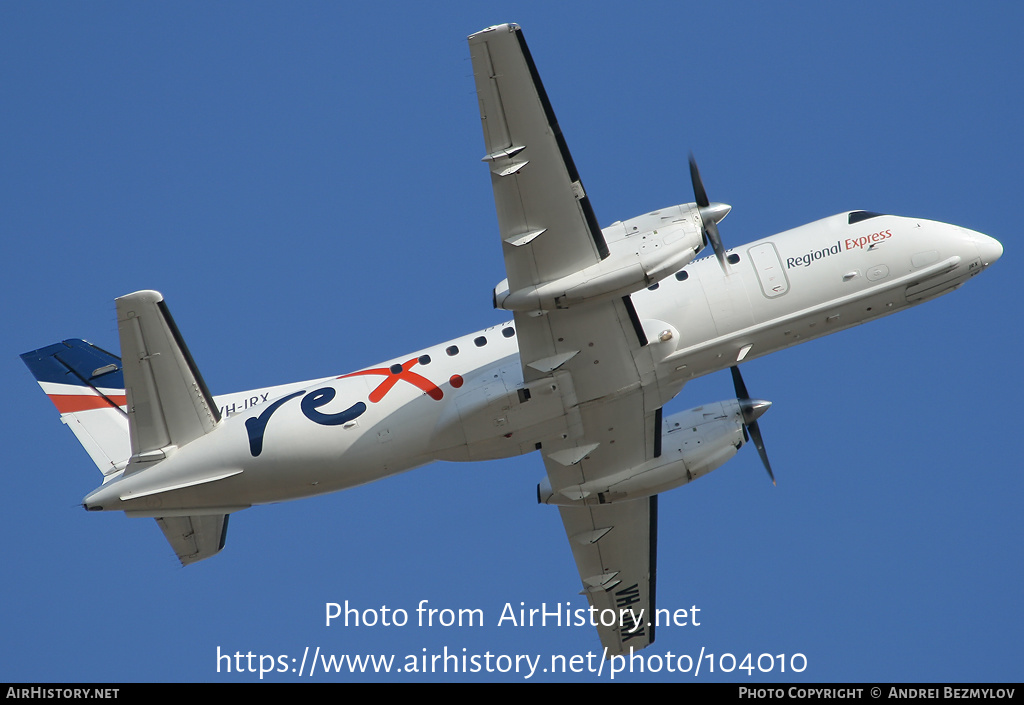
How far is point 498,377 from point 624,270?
149 inches

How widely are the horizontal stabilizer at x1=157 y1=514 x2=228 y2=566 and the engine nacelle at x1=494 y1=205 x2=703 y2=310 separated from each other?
8.72 m

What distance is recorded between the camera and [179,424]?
843 inches

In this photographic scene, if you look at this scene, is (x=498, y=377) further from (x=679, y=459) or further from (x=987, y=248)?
(x=987, y=248)

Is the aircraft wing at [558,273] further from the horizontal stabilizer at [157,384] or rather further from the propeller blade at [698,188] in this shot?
the horizontal stabilizer at [157,384]

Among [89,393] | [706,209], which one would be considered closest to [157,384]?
[89,393]

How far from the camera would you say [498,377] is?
863 inches

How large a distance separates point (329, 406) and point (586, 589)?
9.40m

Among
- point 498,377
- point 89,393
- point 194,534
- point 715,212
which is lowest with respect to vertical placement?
point 194,534

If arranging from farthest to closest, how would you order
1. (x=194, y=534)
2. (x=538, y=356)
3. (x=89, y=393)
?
1. (x=89, y=393)
2. (x=194, y=534)
3. (x=538, y=356)

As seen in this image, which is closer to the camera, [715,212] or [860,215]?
[715,212]

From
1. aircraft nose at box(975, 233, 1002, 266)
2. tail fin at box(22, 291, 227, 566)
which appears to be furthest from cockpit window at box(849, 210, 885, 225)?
tail fin at box(22, 291, 227, 566)

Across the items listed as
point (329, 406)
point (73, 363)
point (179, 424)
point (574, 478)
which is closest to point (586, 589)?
point (574, 478)

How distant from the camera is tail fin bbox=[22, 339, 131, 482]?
23.7 meters

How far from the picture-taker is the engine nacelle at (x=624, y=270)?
2005cm
